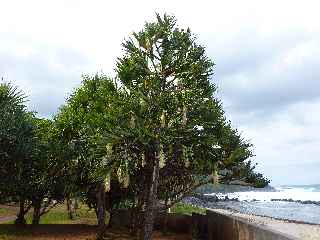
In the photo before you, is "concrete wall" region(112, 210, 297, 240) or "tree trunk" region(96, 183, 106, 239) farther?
"tree trunk" region(96, 183, 106, 239)

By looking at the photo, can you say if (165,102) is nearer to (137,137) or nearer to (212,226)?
(137,137)

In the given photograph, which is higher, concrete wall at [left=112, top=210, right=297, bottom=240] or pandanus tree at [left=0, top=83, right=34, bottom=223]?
pandanus tree at [left=0, top=83, right=34, bottom=223]

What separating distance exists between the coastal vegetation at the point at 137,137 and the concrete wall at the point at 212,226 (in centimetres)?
Answer: 180

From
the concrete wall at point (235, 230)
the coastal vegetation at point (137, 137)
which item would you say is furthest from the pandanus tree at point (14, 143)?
the concrete wall at point (235, 230)

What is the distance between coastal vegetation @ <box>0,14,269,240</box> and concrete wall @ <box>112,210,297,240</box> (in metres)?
1.80

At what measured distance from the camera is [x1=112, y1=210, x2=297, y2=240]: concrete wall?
16.2m

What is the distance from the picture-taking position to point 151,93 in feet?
91.3

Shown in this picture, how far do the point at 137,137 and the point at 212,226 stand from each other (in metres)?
6.01

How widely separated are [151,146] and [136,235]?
31.2 feet

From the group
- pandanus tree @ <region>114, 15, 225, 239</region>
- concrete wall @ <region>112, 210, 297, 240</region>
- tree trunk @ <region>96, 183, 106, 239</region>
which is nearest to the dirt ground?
tree trunk @ <region>96, 183, 106, 239</region>

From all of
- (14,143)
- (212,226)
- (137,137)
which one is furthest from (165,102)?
(14,143)

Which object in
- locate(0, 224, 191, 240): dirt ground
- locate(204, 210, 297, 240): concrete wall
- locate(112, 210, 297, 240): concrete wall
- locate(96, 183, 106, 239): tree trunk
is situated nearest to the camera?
locate(204, 210, 297, 240): concrete wall

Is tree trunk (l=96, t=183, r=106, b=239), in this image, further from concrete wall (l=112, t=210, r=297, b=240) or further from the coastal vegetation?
concrete wall (l=112, t=210, r=297, b=240)

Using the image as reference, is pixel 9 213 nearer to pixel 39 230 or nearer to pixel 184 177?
pixel 39 230
